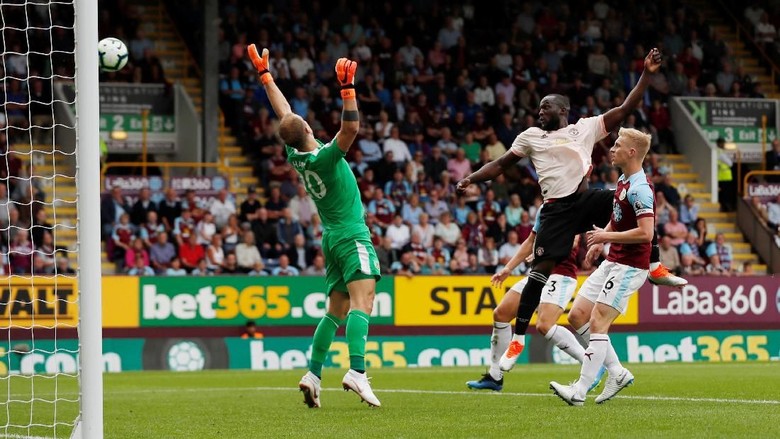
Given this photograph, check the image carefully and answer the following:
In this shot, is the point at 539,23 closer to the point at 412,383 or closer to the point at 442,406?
the point at 412,383

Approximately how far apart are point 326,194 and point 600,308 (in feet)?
6.78

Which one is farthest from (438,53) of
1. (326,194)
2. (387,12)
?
(326,194)

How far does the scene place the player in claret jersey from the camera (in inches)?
353

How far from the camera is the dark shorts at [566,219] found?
10297 mm

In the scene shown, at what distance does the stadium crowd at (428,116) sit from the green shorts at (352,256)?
427 inches

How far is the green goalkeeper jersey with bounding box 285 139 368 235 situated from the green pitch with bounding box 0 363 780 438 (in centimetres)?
131

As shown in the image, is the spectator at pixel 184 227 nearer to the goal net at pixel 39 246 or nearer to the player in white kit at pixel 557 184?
the goal net at pixel 39 246

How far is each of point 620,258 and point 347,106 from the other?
88.7 inches

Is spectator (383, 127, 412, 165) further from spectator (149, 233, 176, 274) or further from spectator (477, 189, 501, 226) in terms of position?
spectator (149, 233, 176, 274)

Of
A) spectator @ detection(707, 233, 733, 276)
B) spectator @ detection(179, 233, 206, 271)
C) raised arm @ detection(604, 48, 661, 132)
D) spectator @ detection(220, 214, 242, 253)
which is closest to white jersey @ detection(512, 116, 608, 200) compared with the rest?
raised arm @ detection(604, 48, 661, 132)

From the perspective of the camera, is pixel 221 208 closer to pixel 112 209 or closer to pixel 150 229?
pixel 150 229

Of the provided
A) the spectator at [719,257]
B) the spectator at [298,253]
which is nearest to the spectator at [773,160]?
the spectator at [719,257]

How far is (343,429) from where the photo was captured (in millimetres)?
7637

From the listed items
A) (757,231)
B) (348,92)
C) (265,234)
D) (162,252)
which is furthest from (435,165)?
(348,92)
